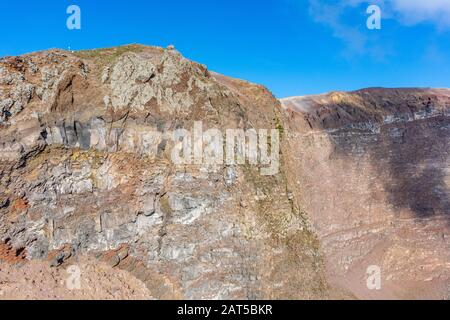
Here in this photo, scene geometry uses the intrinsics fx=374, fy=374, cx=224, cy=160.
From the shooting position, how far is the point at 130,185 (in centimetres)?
1802

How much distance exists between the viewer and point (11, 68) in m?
17.0

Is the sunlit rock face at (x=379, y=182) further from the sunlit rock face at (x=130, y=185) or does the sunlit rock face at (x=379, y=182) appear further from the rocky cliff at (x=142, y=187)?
the sunlit rock face at (x=130, y=185)

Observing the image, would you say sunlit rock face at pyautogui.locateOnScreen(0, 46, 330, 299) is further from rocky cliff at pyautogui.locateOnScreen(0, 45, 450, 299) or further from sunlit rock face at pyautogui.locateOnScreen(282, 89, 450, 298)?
sunlit rock face at pyautogui.locateOnScreen(282, 89, 450, 298)

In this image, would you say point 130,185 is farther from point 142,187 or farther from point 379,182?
point 379,182

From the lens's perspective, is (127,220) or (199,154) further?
(199,154)

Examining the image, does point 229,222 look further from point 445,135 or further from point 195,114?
point 445,135

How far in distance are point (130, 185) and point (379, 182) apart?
89.6 ft

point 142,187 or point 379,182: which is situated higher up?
point 142,187

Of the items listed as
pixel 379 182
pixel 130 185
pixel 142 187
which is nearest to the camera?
pixel 130 185

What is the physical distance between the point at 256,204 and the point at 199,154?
426 centimetres

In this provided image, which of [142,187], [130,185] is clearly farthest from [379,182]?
[130,185]

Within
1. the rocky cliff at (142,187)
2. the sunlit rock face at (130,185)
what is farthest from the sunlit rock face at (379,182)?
the sunlit rock face at (130,185)

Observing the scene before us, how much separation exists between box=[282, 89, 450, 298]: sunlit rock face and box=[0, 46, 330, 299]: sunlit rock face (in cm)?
946
